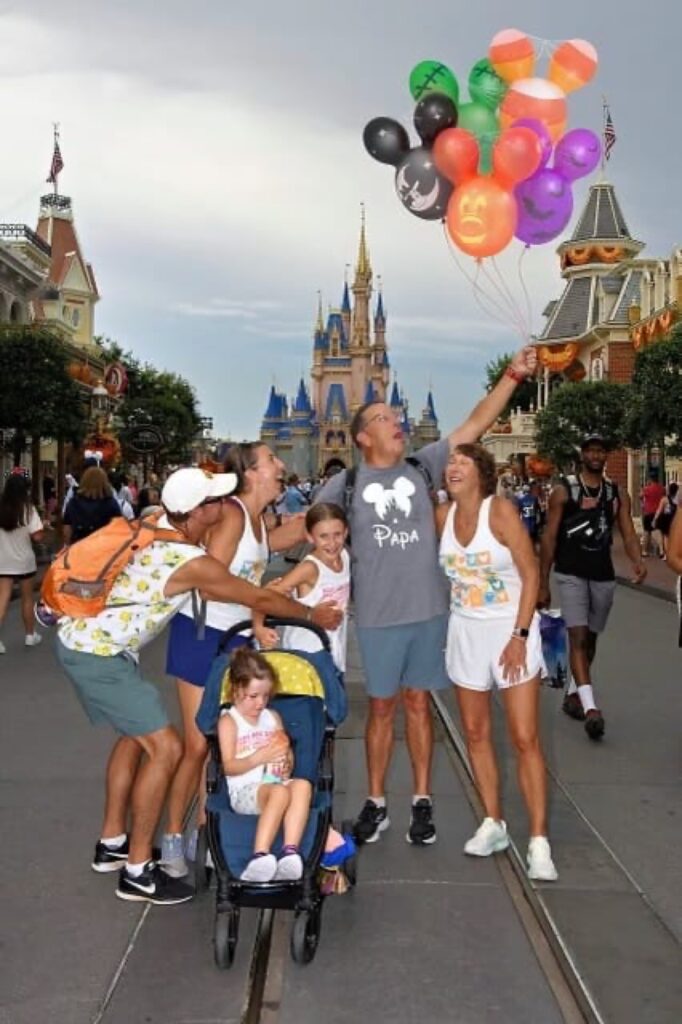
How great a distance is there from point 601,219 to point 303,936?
57.2 m

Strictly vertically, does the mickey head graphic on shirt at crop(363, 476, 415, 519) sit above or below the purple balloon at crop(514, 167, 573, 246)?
below

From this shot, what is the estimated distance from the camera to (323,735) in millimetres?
4363

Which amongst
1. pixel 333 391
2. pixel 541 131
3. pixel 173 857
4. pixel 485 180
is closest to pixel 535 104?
pixel 541 131

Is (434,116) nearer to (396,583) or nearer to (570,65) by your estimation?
(570,65)

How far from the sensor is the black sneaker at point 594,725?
726 cm

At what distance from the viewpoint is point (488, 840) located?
487 centimetres

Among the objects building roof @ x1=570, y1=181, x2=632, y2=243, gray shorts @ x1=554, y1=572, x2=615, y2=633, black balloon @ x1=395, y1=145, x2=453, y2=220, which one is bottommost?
gray shorts @ x1=554, y1=572, x2=615, y2=633

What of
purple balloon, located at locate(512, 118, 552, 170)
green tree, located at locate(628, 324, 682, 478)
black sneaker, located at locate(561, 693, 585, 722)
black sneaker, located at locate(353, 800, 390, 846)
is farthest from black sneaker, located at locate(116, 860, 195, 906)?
green tree, located at locate(628, 324, 682, 478)

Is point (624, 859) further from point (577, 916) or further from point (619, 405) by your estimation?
point (619, 405)

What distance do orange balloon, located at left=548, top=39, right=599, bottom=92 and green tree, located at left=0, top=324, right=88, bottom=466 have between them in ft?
77.2

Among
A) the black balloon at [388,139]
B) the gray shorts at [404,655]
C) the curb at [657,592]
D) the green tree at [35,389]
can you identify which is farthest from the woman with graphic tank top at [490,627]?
the green tree at [35,389]

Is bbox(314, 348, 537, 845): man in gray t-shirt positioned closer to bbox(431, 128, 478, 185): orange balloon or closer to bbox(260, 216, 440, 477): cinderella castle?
bbox(431, 128, 478, 185): orange balloon

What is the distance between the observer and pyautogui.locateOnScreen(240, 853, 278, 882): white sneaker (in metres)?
3.85

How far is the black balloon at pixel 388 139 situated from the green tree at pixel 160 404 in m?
34.0
